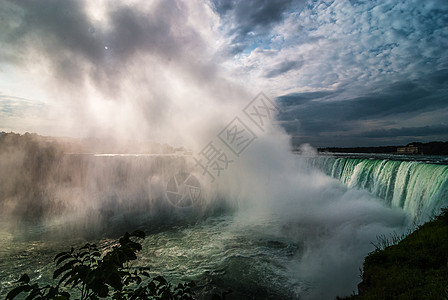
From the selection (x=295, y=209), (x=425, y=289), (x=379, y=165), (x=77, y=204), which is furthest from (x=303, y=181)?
(x=77, y=204)

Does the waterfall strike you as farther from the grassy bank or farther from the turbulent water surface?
the grassy bank

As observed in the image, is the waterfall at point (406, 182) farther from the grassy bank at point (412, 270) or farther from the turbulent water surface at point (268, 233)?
the grassy bank at point (412, 270)

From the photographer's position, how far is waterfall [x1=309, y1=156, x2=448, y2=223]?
12.0 m

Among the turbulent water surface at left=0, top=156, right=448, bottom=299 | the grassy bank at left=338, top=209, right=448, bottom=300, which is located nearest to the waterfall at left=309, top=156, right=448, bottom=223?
the turbulent water surface at left=0, top=156, right=448, bottom=299

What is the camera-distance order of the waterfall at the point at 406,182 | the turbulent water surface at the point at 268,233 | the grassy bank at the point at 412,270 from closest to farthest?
→ the grassy bank at the point at 412,270 < the turbulent water surface at the point at 268,233 < the waterfall at the point at 406,182

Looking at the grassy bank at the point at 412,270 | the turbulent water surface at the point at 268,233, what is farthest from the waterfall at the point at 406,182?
the grassy bank at the point at 412,270

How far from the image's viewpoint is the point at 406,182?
1556 cm

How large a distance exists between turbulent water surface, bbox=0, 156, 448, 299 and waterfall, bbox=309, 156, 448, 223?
7cm

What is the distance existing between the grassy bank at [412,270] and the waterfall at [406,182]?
5853 millimetres

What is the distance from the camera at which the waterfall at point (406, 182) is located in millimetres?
12031

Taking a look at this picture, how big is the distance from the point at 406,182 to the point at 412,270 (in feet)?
43.0

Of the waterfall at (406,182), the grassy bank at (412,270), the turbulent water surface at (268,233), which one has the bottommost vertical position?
the turbulent water surface at (268,233)

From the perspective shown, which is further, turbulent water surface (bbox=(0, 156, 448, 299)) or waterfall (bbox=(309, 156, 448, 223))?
waterfall (bbox=(309, 156, 448, 223))

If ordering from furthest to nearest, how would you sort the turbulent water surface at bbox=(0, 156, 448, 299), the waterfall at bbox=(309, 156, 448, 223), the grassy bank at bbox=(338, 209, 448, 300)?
the waterfall at bbox=(309, 156, 448, 223)
the turbulent water surface at bbox=(0, 156, 448, 299)
the grassy bank at bbox=(338, 209, 448, 300)
